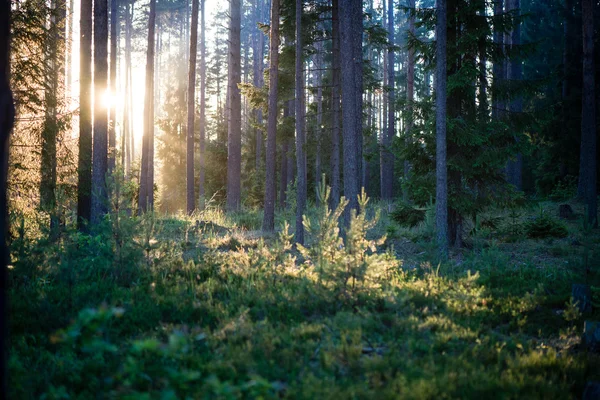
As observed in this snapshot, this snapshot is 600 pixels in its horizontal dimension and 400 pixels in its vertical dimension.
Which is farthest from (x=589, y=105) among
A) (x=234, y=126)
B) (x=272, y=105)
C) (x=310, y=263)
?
(x=234, y=126)

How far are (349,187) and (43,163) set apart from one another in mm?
7787

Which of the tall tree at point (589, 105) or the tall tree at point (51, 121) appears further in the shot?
the tall tree at point (589, 105)

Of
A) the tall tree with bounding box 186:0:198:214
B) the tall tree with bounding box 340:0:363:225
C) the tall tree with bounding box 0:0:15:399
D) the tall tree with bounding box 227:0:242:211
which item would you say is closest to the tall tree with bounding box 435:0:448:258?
the tall tree with bounding box 340:0:363:225

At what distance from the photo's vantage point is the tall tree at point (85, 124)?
1266 cm

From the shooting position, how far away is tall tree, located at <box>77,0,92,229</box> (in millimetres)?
12664

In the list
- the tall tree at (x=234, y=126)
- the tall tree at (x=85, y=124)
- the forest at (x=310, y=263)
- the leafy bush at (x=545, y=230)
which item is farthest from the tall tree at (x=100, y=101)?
the leafy bush at (x=545, y=230)

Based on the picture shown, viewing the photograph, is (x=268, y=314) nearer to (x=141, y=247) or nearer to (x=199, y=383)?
(x=199, y=383)

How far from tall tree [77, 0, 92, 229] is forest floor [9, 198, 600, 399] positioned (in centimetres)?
457

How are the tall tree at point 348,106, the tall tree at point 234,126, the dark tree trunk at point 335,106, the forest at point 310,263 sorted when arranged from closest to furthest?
the forest at point 310,263 → the tall tree at point 348,106 → the dark tree trunk at point 335,106 → the tall tree at point 234,126

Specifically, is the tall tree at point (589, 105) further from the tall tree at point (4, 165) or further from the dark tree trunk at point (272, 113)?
the tall tree at point (4, 165)

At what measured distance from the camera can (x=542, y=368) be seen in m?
4.36

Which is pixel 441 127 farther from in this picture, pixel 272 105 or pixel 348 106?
pixel 272 105

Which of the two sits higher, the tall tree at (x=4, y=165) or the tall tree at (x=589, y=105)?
the tall tree at (x=589, y=105)

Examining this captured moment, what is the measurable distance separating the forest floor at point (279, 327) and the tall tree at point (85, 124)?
4.57 metres
